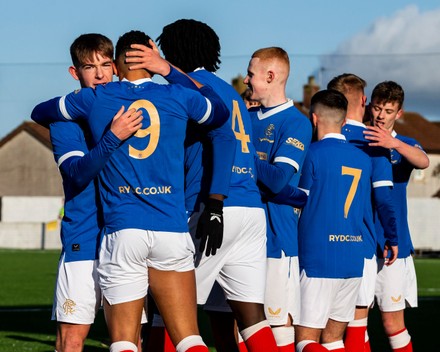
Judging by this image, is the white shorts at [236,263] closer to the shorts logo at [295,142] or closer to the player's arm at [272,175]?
the player's arm at [272,175]

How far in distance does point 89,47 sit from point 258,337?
1.96 m

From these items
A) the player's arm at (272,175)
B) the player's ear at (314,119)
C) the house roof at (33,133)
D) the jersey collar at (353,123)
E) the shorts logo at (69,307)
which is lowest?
the house roof at (33,133)

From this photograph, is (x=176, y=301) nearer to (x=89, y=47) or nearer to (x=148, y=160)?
(x=148, y=160)

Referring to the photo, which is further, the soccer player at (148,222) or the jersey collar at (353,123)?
the jersey collar at (353,123)

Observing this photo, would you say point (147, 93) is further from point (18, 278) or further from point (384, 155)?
point (18, 278)

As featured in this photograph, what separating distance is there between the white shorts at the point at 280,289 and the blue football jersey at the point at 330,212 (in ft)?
1.09

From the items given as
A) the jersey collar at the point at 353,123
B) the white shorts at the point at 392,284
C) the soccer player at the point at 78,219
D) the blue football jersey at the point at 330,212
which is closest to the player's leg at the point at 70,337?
the soccer player at the point at 78,219

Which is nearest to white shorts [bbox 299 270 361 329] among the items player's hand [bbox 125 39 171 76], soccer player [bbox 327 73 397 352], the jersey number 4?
soccer player [bbox 327 73 397 352]

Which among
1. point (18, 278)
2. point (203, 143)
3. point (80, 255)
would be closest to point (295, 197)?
point (203, 143)

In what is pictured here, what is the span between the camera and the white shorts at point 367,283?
25.4ft

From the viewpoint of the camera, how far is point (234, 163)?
610cm

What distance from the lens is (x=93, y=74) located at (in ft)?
19.9

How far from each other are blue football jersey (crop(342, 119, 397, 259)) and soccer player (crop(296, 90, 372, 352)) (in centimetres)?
54

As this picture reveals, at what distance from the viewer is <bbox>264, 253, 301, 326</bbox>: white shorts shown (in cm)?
668
